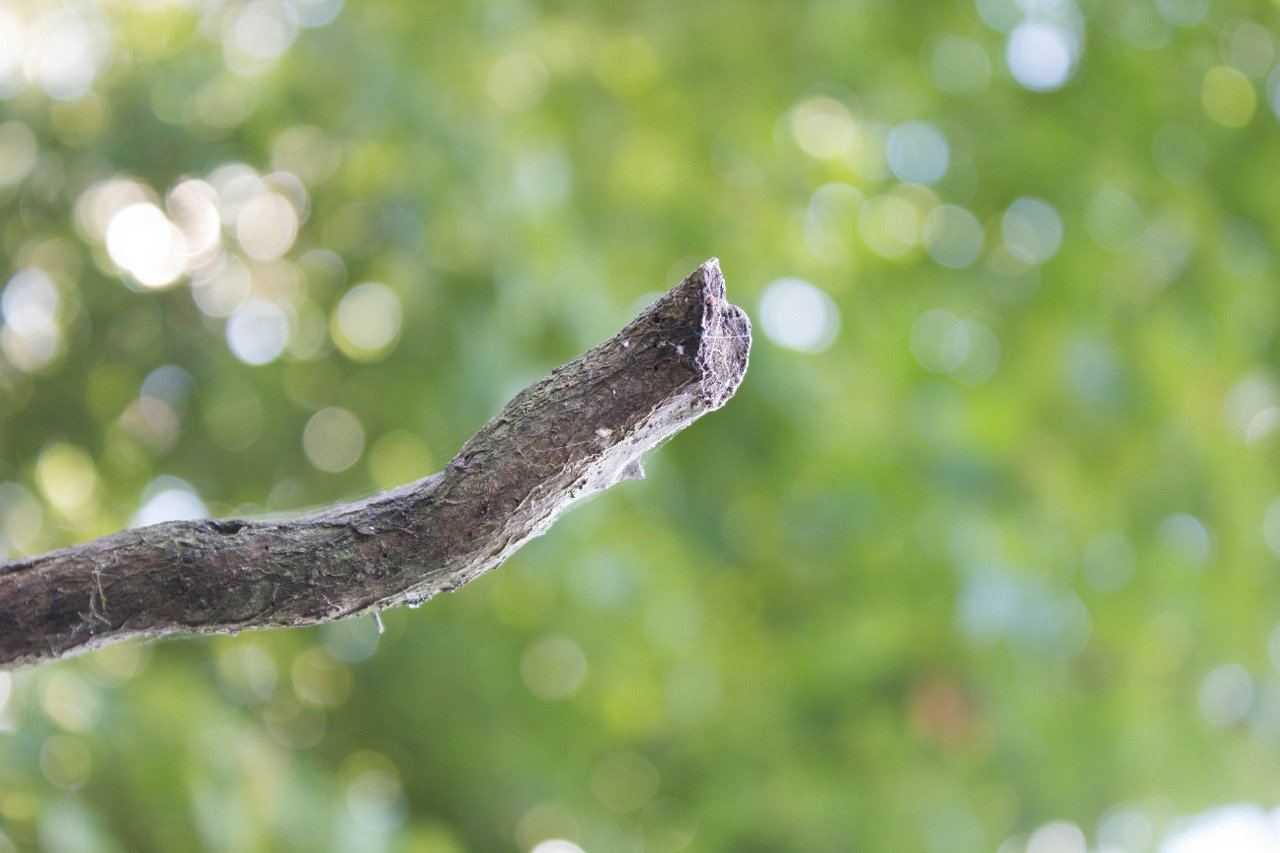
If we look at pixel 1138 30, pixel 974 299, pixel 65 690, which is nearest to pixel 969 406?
pixel 974 299

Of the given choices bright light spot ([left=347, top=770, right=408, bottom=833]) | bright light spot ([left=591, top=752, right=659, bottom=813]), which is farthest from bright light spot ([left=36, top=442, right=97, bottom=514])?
bright light spot ([left=591, top=752, right=659, bottom=813])

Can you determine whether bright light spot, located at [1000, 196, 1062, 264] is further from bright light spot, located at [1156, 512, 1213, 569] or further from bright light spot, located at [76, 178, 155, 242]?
bright light spot, located at [76, 178, 155, 242]

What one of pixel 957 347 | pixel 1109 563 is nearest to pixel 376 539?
pixel 957 347

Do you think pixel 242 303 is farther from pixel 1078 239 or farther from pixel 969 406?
pixel 1078 239

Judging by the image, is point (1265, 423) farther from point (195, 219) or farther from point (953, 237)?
point (195, 219)

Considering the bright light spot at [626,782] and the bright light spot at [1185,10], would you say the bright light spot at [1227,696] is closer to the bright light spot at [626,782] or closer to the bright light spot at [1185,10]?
the bright light spot at [626,782]
